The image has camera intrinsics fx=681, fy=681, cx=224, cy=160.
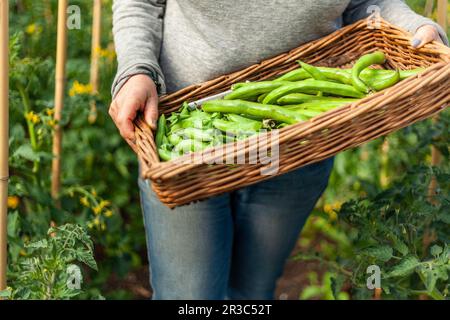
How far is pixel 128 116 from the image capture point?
5.24 feet

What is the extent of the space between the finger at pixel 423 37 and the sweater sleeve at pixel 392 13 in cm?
4

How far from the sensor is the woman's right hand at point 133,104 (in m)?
1.60

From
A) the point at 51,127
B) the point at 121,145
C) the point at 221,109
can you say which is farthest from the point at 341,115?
the point at 121,145

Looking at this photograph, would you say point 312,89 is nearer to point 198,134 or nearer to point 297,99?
point 297,99

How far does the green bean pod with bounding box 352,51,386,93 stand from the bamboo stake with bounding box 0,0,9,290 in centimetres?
84

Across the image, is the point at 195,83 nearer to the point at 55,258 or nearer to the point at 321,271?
the point at 55,258

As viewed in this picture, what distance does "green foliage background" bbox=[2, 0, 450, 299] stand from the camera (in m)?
1.77

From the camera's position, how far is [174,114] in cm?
170

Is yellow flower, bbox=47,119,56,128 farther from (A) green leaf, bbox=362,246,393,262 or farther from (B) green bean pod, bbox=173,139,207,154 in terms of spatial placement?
(A) green leaf, bbox=362,246,393,262

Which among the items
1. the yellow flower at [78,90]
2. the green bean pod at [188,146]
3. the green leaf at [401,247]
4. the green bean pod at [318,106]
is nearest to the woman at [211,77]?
the green bean pod at [188,146]

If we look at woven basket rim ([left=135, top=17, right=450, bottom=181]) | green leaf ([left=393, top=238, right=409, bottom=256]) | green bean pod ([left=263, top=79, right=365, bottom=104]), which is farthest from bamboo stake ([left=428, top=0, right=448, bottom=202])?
green bean pod ([left=263, top=79, right=365, bottom=104])

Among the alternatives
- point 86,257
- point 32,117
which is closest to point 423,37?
point 86,257

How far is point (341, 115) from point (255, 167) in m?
0.22

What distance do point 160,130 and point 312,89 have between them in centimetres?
41
